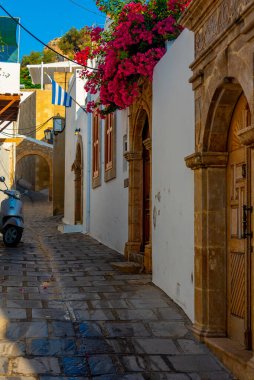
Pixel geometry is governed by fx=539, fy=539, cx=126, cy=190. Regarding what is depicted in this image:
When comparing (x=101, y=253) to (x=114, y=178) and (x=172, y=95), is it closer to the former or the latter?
(x=114, y=178)

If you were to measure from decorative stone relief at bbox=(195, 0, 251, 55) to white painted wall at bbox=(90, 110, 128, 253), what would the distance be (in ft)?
16.2

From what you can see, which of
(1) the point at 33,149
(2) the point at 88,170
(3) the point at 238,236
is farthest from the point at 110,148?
(1) the point at 33,149

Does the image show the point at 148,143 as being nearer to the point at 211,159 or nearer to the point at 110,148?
the point at 211,159

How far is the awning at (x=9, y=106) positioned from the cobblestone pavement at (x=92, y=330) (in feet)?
21.2

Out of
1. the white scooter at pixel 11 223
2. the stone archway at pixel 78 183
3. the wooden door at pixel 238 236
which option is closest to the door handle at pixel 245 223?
the wooden door at pixel 238 236

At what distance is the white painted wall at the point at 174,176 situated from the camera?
5.76m

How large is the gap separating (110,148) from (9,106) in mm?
3742

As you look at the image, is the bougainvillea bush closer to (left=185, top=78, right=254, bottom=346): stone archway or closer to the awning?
(left=185, top=78, right=254, bottom=346): stone archway

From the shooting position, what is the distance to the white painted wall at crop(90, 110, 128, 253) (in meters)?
10.5

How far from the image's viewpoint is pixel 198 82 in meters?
5.31

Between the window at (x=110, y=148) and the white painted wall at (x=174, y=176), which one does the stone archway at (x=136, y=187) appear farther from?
the window at (x=110, y=148)

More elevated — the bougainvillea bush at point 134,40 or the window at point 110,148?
the bougainvillea bush at point 134,40

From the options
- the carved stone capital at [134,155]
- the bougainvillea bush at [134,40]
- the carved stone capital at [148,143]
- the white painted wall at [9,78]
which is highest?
the white painted wall at [9,78]

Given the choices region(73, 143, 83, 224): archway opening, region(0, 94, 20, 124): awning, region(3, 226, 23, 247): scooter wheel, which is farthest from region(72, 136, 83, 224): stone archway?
region(3, 226, 23, 247): scooter wheel
